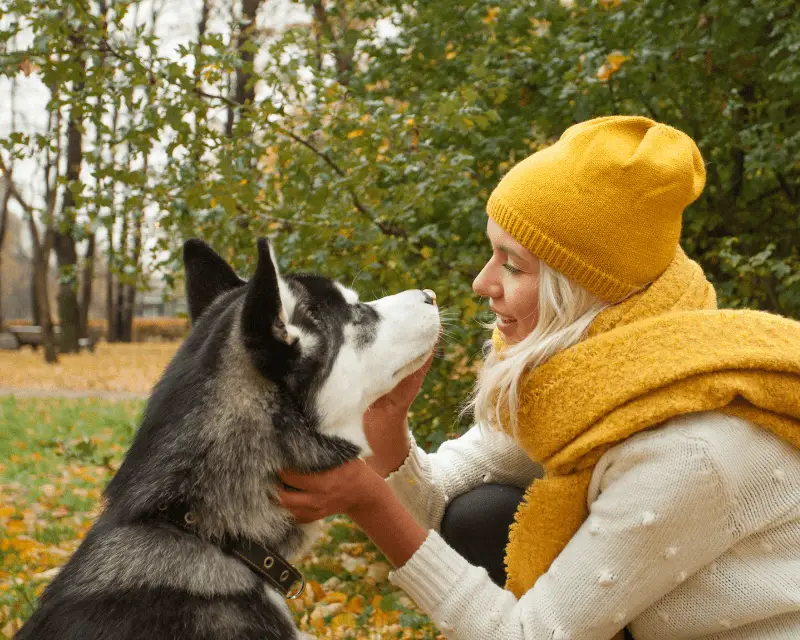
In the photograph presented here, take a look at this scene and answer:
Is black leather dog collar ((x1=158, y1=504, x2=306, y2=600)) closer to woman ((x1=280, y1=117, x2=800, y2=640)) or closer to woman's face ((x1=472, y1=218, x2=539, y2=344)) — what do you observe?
woman ((x1=280, y1=117, x2=800, y2=640))

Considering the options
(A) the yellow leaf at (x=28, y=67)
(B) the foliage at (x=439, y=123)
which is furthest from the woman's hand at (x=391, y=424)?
(A) the yellow leaf at (x=28, y=67)

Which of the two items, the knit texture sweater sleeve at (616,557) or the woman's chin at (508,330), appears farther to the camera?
the woman's chin at (508,330)

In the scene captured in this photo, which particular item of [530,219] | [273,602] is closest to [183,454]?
[273,602]

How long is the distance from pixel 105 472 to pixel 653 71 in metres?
5.53

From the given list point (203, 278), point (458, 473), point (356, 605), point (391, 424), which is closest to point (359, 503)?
point (391, 424)

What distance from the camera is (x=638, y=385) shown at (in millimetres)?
1841

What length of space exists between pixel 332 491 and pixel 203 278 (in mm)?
1010

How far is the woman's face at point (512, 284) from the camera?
217cm

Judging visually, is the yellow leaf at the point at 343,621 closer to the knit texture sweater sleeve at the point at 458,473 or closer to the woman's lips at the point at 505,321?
the knit texture sweater sleeve at the point at 458,473

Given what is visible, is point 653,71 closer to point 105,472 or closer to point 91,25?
point 91,25

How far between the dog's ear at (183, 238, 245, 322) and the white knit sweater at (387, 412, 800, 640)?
4.24 ft

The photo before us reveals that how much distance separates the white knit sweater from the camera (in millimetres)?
1776

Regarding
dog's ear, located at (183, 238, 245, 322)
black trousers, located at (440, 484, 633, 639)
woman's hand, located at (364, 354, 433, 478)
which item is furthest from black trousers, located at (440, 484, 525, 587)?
dog's ear, located at (183, 238, 245, 322)

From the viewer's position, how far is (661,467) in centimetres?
179
